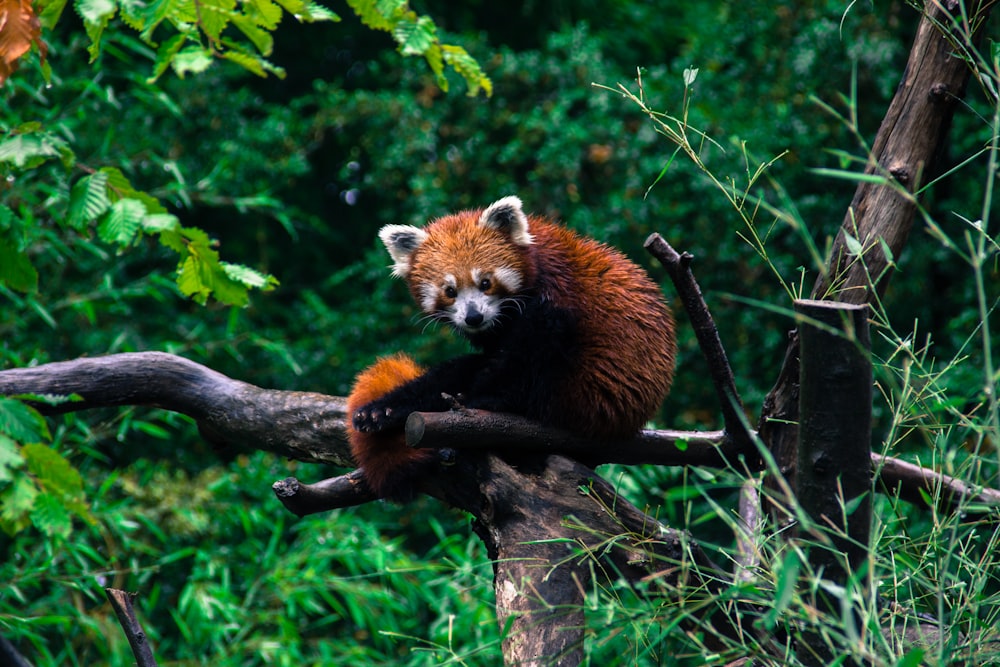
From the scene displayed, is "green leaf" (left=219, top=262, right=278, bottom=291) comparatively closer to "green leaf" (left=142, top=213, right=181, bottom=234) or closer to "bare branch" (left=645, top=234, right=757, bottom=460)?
"green leaf" (left=142, top=213, right=181, bottom=234)

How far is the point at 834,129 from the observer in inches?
138

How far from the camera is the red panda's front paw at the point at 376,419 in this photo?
5.67ft

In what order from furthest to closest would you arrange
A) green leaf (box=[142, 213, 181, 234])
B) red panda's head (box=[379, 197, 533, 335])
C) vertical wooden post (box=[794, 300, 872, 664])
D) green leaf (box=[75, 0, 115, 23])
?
red panda's head (box=[379, 197, 533, 335])
green leaf (box=[142, 213, 181, 234])
green leaf (box=[75, 0, 115, 23])
vertical wooden post (box=[794, 300, 872, 664])

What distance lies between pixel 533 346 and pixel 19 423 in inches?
37.0

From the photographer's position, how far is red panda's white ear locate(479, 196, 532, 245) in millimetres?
2055

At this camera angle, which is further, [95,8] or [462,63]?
[462,63]

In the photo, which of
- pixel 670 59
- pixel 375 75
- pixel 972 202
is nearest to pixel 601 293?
pixel 972 202

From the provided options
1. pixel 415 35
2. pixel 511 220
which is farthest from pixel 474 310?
pixel 415 35

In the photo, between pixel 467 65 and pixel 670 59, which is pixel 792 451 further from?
pixel 670 59

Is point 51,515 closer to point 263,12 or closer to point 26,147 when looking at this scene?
point 26,147

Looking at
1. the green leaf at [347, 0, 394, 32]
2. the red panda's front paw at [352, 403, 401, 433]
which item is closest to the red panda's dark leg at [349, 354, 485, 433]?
the red panda's front paw at [352, 403, 401, 433]

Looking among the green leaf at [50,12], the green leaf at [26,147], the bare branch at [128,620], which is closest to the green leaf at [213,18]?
the green leaf at [50,12]

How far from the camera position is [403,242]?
2.25m

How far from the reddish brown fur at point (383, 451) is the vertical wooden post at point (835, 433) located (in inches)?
33.9
